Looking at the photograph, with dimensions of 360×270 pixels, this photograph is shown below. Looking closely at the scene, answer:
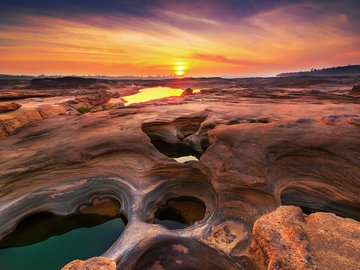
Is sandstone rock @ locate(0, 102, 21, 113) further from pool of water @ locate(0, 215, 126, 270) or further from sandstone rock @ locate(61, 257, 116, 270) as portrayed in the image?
sandstone rock @ locate(61, 257, 116, 270)

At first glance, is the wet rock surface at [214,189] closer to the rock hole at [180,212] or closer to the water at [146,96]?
the rock hole at [180,212]

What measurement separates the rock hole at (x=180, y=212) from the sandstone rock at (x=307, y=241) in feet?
19.8

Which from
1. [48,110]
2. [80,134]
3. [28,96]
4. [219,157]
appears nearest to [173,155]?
[80,134]

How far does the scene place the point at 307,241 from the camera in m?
5.18

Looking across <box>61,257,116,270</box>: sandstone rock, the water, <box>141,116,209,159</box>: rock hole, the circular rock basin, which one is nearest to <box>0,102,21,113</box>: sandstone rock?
<box>141,116,209,159</box>: rock hole

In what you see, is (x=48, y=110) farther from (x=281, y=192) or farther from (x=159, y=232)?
(x=281, y=192)

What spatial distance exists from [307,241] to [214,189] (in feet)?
19.8

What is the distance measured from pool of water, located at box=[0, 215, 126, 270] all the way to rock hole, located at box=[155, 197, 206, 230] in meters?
1.92

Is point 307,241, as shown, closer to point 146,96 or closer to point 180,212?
point 180,212

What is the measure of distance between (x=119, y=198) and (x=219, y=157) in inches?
210

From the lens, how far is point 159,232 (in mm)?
8812

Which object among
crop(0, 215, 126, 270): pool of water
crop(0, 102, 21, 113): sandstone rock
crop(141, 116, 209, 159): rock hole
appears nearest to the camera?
crop(0, 215, 126, 270): pool of water

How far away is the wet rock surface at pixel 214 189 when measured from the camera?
18.6ft

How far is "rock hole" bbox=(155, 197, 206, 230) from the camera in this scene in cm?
1140
